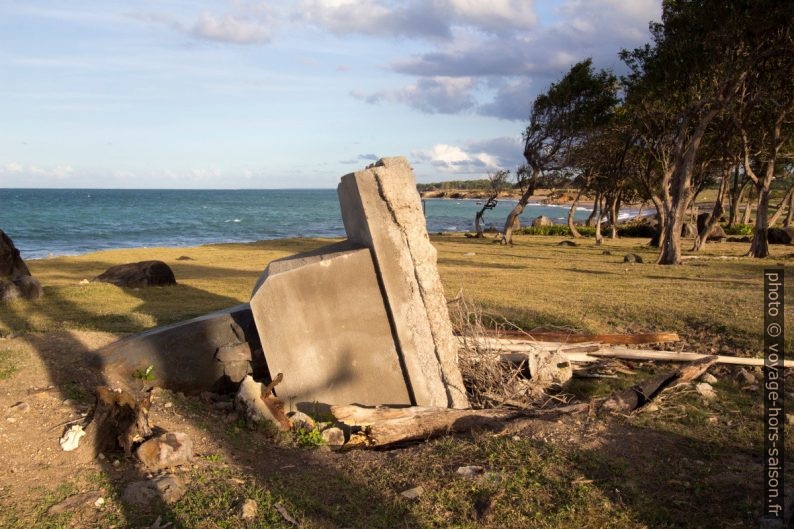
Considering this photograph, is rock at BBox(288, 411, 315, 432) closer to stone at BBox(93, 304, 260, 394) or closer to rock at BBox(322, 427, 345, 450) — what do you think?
rock at BBox(322, 427, 345, 450)

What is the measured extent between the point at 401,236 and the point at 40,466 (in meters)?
3.88

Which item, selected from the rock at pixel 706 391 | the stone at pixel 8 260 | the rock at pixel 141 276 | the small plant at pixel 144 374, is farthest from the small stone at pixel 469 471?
the stone at pixel 8 260

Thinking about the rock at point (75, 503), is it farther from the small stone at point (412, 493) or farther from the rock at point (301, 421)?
the small stone at point (412, 493)

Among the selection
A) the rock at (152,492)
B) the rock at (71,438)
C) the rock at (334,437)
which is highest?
the rock at (71,438)

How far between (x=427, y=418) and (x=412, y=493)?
1.50 metres

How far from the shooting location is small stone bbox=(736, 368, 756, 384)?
24.5 ft

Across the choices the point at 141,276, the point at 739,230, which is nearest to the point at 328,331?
the point at 141,276

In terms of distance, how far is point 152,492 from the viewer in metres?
4.53

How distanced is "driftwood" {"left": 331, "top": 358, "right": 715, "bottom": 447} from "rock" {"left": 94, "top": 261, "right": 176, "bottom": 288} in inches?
330

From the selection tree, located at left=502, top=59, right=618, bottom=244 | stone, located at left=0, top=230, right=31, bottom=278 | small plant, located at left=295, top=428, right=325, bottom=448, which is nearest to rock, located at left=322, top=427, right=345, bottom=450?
small plant, located at left=295, top=428, right=325, bottom=448

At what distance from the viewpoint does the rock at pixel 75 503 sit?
14.0ft

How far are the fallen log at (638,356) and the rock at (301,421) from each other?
2689 mm

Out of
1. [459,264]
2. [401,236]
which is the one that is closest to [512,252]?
[459,264]

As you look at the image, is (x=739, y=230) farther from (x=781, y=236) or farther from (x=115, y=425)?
(x=115, y=425)
